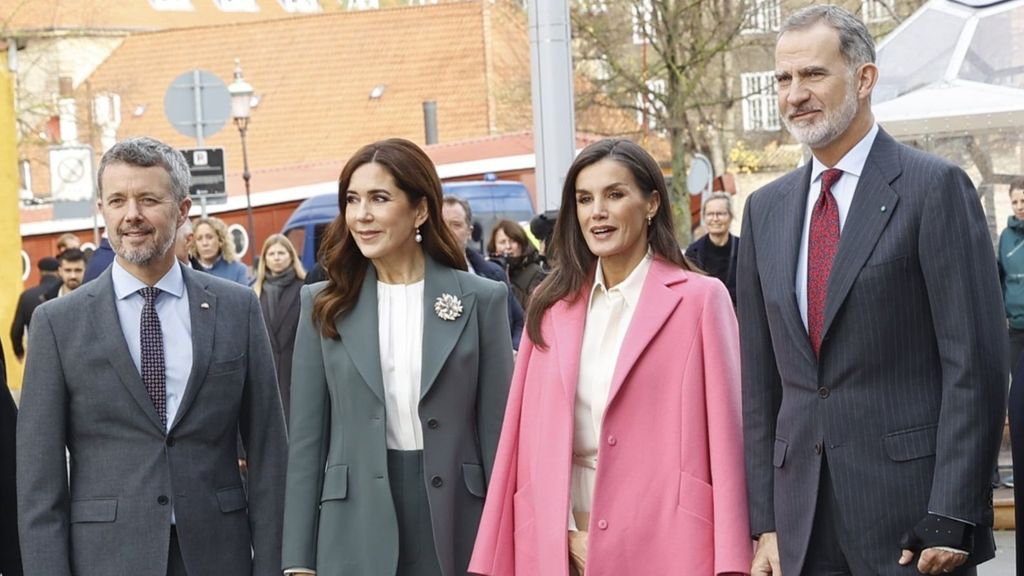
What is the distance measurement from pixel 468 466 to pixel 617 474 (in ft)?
2.15

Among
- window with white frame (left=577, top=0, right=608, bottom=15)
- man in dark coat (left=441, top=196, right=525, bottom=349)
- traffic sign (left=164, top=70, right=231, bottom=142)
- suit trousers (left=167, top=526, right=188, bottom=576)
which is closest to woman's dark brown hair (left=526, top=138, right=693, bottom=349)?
suit trousers (left=167, top=526, right=188, bottom=576)

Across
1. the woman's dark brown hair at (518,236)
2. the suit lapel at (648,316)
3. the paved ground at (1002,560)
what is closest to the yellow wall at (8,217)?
the woman's dark brown hair at (518,236)

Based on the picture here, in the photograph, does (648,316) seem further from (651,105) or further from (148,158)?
(651,105)

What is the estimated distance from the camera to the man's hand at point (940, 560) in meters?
4.61

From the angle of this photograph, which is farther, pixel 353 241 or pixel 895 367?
pixel 353 241

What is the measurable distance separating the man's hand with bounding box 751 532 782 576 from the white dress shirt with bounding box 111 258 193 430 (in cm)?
178

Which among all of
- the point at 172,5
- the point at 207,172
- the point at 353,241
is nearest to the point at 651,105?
the point at 207,172

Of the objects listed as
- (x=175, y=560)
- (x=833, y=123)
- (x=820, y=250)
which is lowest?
(x=175, y=560)

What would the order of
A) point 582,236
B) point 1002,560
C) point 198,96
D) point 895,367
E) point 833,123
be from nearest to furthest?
point 895,367 → point 833,123 → point 582,236 → point 1002,560 → point 198,96

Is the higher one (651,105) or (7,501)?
(651,105)

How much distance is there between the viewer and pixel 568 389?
5.32 metres

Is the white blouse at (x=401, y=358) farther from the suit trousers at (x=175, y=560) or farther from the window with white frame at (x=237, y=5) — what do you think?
the window with white frame at (x=237, y=5)

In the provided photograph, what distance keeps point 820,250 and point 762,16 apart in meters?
34.1

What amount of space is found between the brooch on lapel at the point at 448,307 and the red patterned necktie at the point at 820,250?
1306 mm
